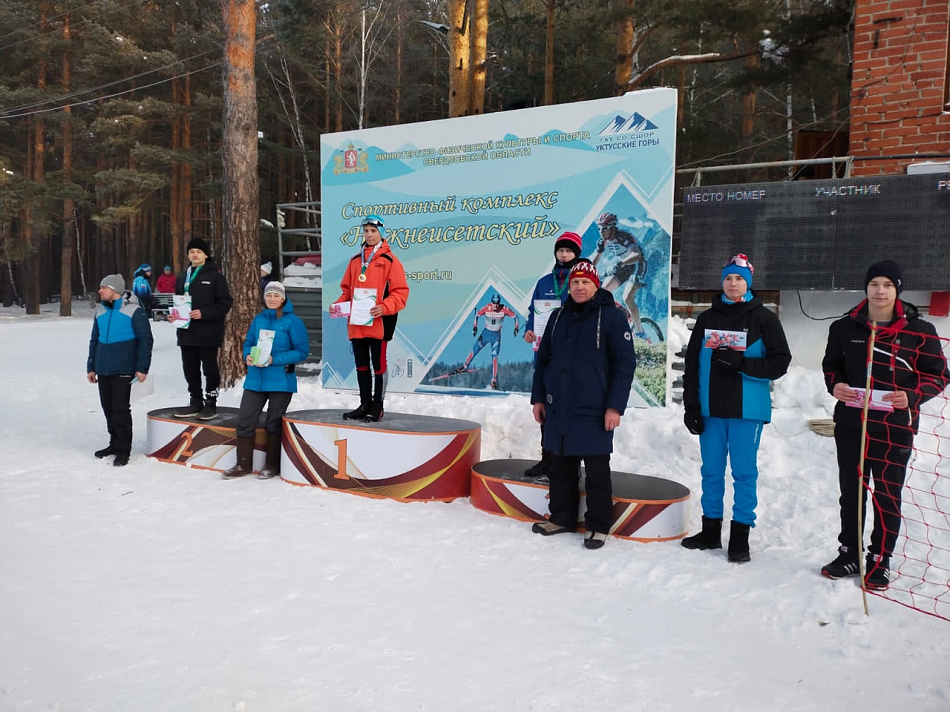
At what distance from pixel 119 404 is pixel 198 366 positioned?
0.68 metres

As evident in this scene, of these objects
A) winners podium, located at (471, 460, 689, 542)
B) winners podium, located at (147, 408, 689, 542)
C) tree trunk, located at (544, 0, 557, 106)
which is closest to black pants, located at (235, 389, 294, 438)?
winners podium, located at (147, 408, 689, 542)

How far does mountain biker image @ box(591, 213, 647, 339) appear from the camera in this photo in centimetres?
719

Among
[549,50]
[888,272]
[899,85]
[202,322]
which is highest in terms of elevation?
[549,50]

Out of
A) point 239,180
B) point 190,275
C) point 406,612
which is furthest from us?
point 239,180

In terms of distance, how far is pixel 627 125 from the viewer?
716cm

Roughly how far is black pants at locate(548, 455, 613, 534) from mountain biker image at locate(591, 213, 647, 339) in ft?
10.1

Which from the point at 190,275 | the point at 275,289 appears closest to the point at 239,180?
the point at 190,275

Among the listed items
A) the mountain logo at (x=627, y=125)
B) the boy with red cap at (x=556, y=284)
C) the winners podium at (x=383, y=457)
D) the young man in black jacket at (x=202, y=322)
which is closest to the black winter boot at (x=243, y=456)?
the winners podium at (x=383, y=457)

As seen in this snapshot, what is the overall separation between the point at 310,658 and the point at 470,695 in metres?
0.66

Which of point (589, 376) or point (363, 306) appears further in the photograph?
point (363, 306)

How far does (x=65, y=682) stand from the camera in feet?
8.56

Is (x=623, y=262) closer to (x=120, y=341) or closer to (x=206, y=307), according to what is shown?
(x=206, y=307)

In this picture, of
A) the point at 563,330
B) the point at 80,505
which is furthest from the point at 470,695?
the point at 80,505

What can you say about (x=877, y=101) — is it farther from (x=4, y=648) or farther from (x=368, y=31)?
(x=368, y=31)
